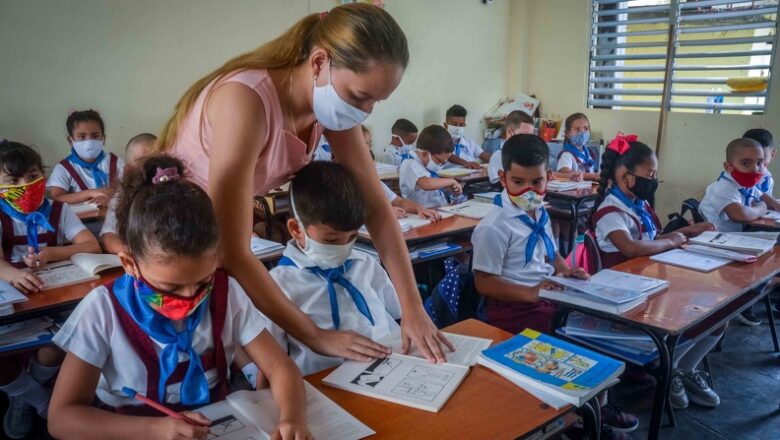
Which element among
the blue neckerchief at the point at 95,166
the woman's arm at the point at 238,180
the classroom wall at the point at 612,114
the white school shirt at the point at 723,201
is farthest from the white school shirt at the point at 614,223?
the blue neckerchief at the point at 95,166

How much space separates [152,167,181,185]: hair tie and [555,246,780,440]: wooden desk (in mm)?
1307

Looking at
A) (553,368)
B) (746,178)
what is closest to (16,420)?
(553,368)

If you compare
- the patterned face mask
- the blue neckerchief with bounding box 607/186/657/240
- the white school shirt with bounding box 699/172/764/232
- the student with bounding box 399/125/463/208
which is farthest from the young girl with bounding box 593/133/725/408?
the patterned face mask

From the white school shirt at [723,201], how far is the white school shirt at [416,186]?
1706mm

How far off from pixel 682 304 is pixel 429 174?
240 cm

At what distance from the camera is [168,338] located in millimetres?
1141

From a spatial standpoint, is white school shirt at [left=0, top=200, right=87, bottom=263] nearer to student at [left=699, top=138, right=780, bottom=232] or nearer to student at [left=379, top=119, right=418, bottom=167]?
student at [left=379, top=119, right=418, bottom=167]

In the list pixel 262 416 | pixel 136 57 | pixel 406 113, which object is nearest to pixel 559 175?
pixel 406 113

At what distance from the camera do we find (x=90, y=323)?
1108mm

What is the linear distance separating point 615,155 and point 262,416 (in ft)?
7.75

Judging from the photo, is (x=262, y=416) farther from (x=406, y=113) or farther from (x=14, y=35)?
(x=406, y=113)

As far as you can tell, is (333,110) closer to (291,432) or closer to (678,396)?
(291,432)

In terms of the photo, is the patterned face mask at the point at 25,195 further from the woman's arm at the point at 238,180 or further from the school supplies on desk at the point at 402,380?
the school supplies on desk at the point at 402,380

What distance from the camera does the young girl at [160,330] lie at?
104 cm
